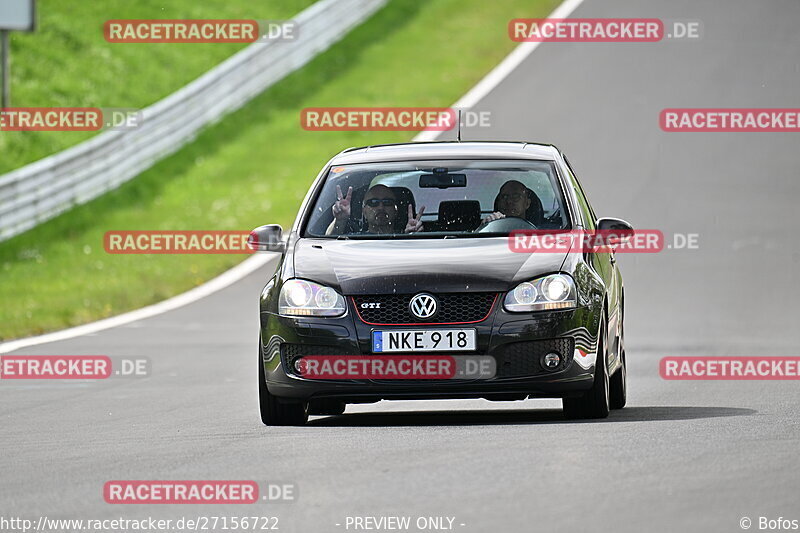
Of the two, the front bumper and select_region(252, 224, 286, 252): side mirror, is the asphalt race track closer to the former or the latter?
the front bumper

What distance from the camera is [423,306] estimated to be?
383 inches

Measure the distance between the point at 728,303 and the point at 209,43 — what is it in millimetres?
19707

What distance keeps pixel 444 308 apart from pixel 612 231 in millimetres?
1629

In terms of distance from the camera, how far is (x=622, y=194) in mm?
25750

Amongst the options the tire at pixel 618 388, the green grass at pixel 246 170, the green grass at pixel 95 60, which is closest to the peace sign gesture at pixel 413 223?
the tire at pixel 618 388

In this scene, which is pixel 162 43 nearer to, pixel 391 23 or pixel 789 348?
pixel 391 23

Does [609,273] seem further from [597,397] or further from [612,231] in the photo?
[597,397]

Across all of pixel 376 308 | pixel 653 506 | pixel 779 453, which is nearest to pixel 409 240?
pixel 376 308

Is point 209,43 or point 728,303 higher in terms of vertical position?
point 209,43

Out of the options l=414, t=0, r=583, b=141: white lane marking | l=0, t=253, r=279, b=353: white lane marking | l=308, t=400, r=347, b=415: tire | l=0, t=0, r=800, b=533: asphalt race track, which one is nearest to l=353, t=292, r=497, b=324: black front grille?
l=0, t=0, r=800, b=533: asphalt race track

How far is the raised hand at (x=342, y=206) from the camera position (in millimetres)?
10938

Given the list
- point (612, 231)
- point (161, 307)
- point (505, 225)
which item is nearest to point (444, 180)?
point (505, 225)

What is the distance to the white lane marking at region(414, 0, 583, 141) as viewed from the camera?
3114cm

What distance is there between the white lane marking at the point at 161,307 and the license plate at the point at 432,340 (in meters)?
7.45
